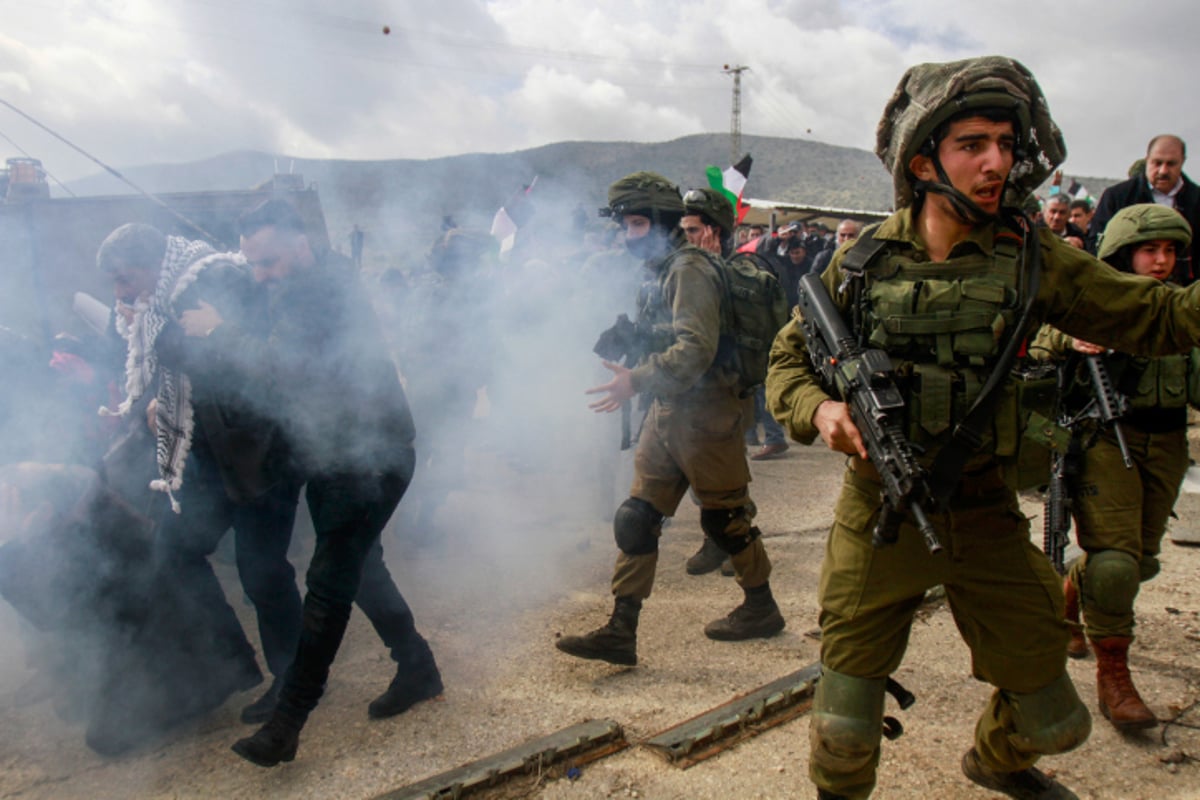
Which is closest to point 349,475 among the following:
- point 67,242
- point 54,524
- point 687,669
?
point 54,524

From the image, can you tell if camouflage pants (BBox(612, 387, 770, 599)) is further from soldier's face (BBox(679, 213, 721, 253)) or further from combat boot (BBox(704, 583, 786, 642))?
soldier's face (BBox(679, 213, 721, 253))

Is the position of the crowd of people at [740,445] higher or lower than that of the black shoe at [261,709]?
higher

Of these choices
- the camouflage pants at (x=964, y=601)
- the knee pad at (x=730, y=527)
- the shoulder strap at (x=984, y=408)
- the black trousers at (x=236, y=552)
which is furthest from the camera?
the knee pad at (x=730, y=527)

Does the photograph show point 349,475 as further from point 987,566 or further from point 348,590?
point 987,566

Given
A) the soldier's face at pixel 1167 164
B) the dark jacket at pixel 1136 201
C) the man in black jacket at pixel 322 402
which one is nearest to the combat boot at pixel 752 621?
the man in black jacket at pixel 322 402

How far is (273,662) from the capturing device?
3.46 metres

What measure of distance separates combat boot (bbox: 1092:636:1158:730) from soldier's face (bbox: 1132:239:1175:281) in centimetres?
137

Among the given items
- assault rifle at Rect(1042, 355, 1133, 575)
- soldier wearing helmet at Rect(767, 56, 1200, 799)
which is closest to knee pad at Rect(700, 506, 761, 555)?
assault rifle at Rect(1042, 355, 1133, 575)

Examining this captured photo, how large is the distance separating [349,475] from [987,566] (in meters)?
2.07

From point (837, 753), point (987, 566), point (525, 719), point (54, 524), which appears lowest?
point (525, 719)

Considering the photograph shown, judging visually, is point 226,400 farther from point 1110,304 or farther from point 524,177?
point 524,177

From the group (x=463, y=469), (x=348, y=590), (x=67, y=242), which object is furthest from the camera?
(x=463, y=469)

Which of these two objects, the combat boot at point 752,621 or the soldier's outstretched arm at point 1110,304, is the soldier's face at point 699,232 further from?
the soldier's outstretched arm at point 1110,304

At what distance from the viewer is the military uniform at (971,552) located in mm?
2129
